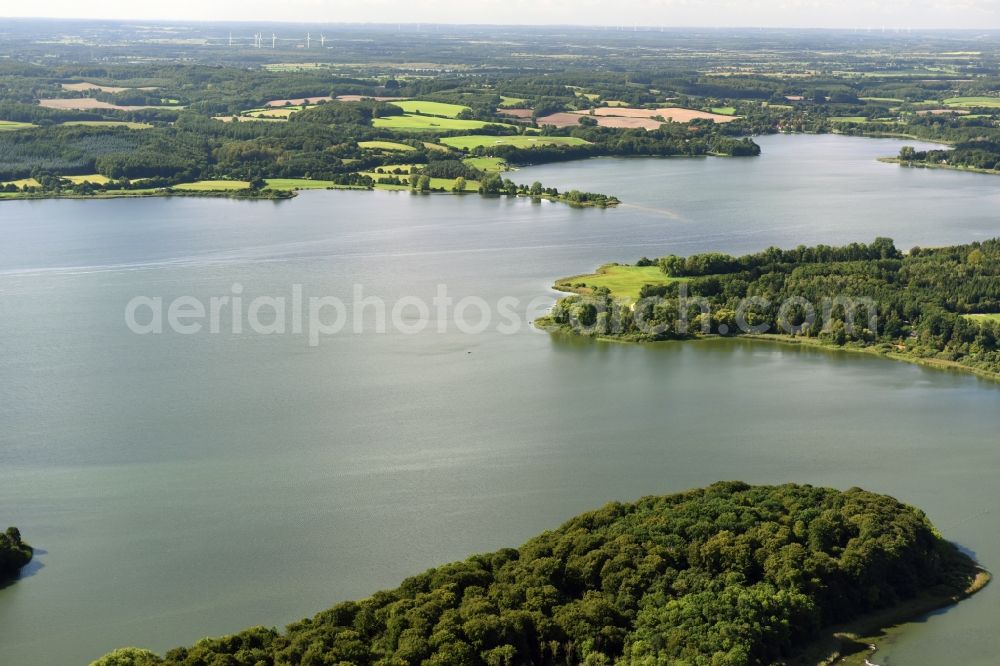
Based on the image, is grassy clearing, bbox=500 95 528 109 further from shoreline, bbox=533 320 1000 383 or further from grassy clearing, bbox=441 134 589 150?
shoreline, bbox=533 320 1000 383

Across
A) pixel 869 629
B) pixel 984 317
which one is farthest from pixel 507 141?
pixel 869 629

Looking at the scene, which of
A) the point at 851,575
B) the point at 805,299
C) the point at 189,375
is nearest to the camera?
the point at 851,575

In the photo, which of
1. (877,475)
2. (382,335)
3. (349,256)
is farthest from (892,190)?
(877,475)

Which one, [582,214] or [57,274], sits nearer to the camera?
[57,274]

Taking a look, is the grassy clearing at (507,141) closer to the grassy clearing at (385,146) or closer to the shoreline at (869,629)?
the grassy clearing at (385,146)

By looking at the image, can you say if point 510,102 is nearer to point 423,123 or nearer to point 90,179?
point 423,123

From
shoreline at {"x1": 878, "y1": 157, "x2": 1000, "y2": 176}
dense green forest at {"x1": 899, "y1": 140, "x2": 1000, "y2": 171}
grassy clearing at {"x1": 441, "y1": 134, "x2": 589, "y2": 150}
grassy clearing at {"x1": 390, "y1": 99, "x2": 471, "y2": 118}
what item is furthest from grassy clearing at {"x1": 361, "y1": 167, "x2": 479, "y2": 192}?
dense green forest at {"x1": 899, "y1": 140, "x2": 1000, "y2": 171}

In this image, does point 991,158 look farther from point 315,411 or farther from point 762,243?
point 315,411
